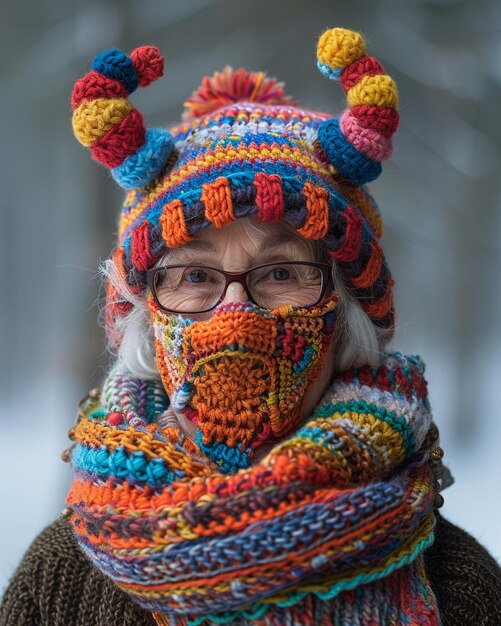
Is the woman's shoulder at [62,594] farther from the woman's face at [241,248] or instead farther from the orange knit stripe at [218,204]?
the orange knit stripe at [218,204]

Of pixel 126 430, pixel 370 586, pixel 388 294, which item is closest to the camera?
pixel 370 586

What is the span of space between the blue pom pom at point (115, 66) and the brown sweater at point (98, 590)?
1.03 meters

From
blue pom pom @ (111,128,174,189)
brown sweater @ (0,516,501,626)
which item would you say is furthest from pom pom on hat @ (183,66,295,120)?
brown sweater @ (0,516,501,626)

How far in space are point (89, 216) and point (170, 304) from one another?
230 cm

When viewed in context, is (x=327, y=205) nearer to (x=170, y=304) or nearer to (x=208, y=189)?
(x=208, y=189)

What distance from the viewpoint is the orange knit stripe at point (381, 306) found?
1601 mm

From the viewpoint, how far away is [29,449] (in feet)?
13.5

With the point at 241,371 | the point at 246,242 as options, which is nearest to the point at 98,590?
the point at 241,371

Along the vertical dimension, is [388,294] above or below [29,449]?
above

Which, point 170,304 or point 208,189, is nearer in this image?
point 208,189

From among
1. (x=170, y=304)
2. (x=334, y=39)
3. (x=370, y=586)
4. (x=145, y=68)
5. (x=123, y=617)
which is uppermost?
(x=334, y=39)

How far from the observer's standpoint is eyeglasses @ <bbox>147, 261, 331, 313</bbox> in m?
1.45

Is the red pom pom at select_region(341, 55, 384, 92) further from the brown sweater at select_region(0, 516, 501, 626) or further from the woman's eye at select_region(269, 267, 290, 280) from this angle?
the brown sweater at select_region(0, 516, 501, 626)

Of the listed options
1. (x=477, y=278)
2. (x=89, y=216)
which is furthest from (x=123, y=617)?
(x=477, y=278)
